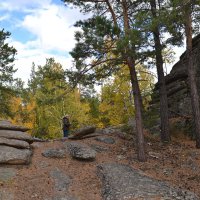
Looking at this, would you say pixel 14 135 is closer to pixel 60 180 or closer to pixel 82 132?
pixel 82 132

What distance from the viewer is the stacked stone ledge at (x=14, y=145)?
15820 mm

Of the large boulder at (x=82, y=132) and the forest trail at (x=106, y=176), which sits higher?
the large boulder at (x=82, y=132)

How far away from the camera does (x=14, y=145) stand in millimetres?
17156

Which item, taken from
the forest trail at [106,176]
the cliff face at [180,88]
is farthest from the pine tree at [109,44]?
the cliff face at [180,88]

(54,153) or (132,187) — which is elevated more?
(54,153)

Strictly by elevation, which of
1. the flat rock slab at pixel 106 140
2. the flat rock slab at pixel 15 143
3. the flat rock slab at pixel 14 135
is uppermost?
the flat rock slab at pixel 14 135

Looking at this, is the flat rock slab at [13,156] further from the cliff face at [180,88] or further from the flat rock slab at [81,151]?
the cliff face at [180,88]

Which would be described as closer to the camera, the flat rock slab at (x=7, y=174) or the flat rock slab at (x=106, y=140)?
the flat rock slab at (x=7, y=174)

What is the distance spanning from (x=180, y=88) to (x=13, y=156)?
14014 millimetres

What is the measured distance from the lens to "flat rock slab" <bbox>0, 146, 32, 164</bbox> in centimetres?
1566

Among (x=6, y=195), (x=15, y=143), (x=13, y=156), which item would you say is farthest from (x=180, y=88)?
(x=6, y=195)

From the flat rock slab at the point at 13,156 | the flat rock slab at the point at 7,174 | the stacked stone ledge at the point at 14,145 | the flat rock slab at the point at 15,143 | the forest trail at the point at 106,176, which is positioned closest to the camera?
the forest trail at the point at 106,176

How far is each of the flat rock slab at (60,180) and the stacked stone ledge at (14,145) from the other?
1658 millimetres

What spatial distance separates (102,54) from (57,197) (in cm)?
753
